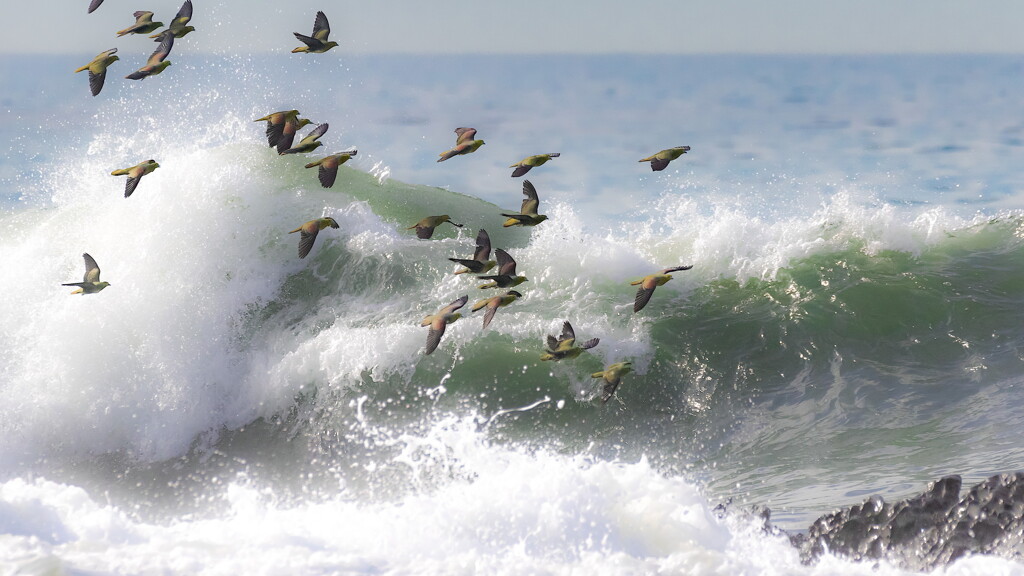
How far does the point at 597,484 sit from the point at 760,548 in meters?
0.93

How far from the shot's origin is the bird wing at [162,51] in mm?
6789

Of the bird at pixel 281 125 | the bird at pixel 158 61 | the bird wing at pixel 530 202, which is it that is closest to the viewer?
the bird wing at pixel 530 202

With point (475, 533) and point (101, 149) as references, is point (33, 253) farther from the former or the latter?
point (475, 533)

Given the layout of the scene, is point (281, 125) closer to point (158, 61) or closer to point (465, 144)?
point (158, 61)

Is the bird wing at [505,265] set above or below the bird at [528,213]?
below

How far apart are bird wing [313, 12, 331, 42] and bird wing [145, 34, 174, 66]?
3.22ft

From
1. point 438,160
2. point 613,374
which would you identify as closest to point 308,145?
point 438,160

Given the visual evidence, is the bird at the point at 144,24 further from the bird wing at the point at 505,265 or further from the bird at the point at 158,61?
the bird wing at the point at 505,265

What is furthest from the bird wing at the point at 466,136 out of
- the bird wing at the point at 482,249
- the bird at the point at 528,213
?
the bird wing at the point at 482,249

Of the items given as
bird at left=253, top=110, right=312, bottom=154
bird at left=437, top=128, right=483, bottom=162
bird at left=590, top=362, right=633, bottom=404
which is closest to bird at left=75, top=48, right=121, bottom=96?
bird at left=253, top=110, right=312, bottom=154

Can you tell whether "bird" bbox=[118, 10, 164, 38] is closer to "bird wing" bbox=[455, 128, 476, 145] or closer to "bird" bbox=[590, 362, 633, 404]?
"bird wing" bbox=[455, 128, 476, 145]

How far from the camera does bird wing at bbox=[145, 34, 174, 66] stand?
6.79 meters

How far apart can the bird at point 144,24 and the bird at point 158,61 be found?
0.11 metres

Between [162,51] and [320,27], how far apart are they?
1092 mm
